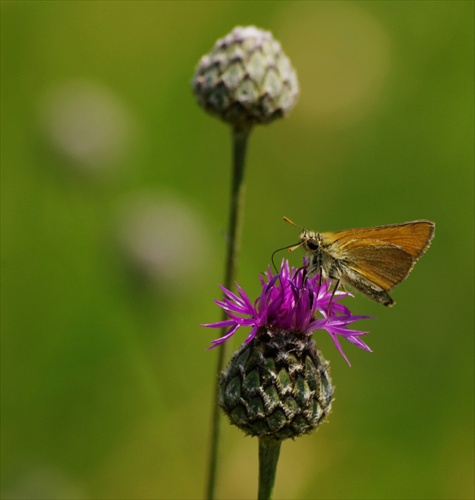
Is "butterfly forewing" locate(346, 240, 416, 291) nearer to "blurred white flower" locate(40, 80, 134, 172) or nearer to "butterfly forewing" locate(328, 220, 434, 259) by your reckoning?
"butterfly forewing" locate(328, 220, 434, 259)

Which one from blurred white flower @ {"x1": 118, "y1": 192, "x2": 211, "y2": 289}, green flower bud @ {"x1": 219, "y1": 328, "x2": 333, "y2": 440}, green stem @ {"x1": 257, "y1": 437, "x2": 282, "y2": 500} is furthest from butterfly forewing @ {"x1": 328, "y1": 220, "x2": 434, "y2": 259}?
blurred white flower @ {"x1": 118, "y1": 192, "x2": 211, "y2": 289}

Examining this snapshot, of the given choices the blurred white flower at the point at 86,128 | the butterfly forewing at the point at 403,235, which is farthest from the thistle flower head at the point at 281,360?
the blurred white flower at the point at 86,128

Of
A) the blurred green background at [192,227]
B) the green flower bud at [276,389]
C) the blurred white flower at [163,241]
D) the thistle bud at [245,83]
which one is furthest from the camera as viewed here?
the blurred white flower at [163,241]

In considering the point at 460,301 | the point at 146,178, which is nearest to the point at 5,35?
the point at 146,178

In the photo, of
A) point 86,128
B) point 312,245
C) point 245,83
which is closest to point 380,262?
point 312,245

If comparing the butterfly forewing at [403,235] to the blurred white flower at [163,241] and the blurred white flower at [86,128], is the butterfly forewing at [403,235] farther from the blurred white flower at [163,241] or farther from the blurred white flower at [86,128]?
the blurred white flower at [86,128]

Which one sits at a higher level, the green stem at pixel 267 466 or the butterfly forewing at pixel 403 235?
the butterfly forewing at pixel 403 235

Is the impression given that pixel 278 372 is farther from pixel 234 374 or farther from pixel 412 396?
pixel 412 396
